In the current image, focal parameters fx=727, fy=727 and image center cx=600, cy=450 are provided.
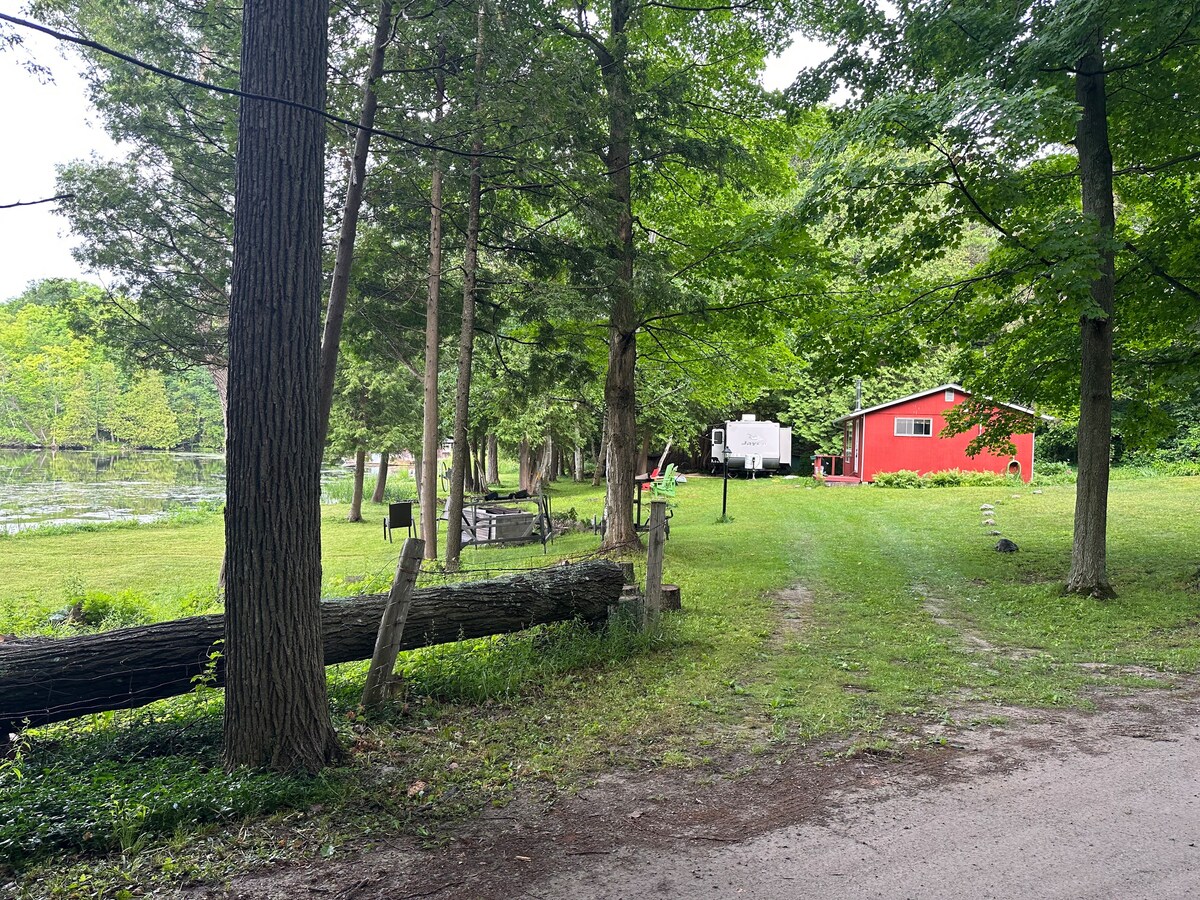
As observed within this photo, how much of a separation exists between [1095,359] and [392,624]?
8582 millimetres

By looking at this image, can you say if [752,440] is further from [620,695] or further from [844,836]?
[844,836]

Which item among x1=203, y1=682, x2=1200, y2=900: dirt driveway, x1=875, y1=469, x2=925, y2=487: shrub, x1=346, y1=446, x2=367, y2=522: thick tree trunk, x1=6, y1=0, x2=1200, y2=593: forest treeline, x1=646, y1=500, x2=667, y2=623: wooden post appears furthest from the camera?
x1=875, y1=469, x2=925, y2=487: shrub

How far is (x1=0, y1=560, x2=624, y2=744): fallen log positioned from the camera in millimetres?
4031

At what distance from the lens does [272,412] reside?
3793 millimetres

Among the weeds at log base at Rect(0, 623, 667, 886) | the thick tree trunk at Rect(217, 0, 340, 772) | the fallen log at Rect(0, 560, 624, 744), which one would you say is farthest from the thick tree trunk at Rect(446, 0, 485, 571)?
the thick tree trunk at Rect(217, 0, 340, 772)

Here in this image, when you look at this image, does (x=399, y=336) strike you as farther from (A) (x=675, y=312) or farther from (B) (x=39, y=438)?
(B) (x=39, y=438)

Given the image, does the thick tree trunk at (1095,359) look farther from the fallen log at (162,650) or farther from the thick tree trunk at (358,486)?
the thick tree trunk at (358,486)

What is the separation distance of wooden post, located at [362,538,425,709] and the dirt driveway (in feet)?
5.39

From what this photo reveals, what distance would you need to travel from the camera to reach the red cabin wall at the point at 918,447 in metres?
28.9

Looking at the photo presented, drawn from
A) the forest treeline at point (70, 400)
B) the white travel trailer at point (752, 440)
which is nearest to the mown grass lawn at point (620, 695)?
the white travel trailer at point (752, 440)

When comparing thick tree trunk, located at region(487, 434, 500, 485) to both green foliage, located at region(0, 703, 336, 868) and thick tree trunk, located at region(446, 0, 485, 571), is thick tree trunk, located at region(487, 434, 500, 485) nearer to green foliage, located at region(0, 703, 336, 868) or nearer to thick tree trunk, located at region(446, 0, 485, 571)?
thick tree trunk, located at region(446, 0, 485, 571)

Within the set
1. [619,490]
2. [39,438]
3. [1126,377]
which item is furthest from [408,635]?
[39,438]

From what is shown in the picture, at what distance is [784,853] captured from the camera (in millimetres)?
3047

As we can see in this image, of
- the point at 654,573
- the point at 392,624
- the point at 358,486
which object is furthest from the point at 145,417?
the point at 392,624
